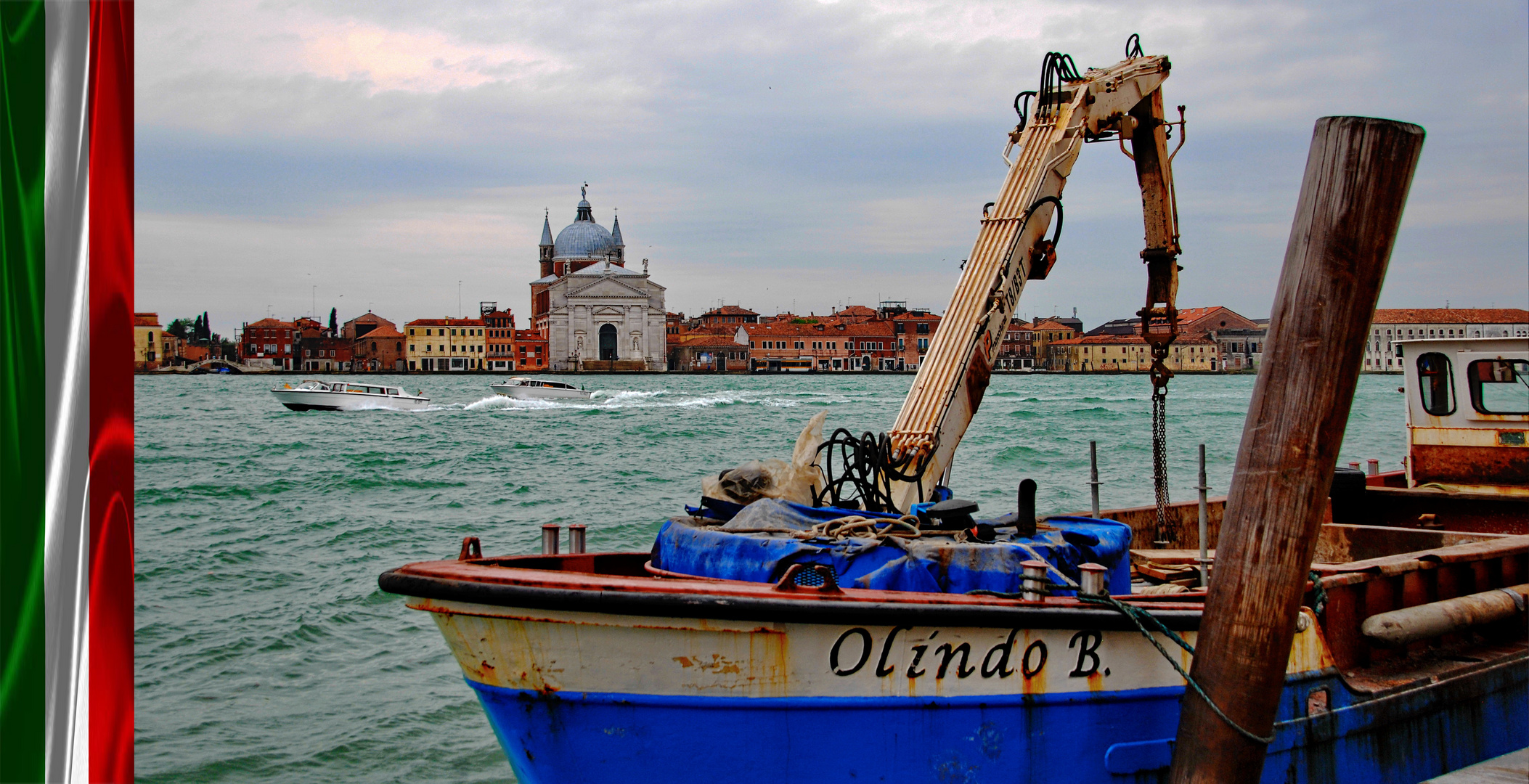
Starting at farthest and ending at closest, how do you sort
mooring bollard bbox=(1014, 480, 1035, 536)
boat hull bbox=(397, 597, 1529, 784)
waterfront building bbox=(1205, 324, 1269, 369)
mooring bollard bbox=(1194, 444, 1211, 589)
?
waterfront building bbox=(1205, 324, 1269, 369) → mooring bollard bbox=(1194, 444, 1211, 589) → mooring bollard bbox=(1014, 480, 1035, 536) → boat hull bbox=(397, 597, 1529, 784)

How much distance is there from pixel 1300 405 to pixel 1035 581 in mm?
1274

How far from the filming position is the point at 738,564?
17.0 ft

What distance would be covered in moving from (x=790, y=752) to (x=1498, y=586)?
5339mm

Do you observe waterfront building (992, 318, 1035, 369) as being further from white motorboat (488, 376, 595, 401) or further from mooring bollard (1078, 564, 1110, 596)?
mooring bollard (1078, 564, 1110, 596)

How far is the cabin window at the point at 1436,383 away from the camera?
9352 millimetres

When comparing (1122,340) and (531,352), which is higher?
(1122,340)

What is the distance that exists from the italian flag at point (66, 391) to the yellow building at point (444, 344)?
146 m

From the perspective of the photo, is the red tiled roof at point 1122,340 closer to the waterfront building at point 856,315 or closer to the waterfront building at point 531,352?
the waterfront building at point 856,315

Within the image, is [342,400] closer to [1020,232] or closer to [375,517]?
[375,517]

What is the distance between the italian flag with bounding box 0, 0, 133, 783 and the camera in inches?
35.6

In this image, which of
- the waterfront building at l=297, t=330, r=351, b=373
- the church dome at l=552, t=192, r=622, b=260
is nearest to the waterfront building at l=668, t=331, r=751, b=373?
the church dome at l=552, t=192, r=622, b=260

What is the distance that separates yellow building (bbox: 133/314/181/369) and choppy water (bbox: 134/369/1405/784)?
93.8 meters

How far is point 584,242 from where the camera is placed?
14425 centimetres

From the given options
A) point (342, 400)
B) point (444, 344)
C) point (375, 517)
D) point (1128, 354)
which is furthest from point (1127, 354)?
point (375, 517)
